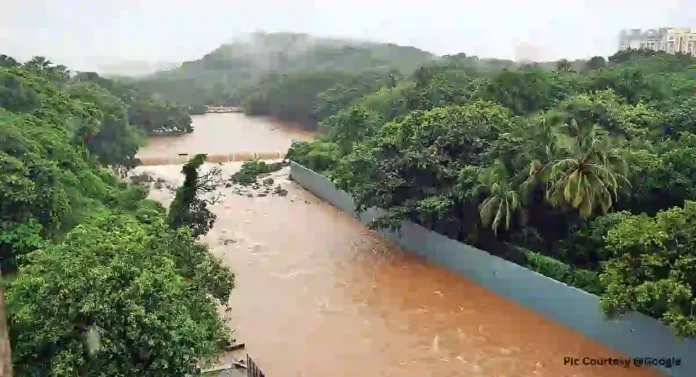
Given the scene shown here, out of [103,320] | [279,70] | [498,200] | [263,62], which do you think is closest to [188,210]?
[498,200]

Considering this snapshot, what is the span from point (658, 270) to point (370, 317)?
5971 millimetres

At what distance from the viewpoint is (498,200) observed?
14.7 m

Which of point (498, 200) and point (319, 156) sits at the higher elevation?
point (498, 200)

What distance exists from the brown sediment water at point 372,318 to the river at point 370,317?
21 millimetres

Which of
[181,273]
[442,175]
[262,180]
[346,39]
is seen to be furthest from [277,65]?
[181,273]

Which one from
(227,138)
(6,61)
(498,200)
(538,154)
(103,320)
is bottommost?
(227,138)

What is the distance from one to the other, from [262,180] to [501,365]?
20.1 metres

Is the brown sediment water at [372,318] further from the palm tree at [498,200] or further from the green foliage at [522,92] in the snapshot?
the green foliage at [522,92]

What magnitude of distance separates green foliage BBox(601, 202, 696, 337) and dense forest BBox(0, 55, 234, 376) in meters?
6.30

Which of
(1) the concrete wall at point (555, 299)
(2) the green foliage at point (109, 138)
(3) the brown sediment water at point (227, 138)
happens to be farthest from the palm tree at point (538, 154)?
(3) the brown sediment water at point (227, 138)

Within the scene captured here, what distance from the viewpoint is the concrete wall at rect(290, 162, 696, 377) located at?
10797 mm

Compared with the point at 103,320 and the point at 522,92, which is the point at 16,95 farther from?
the point at 522,92

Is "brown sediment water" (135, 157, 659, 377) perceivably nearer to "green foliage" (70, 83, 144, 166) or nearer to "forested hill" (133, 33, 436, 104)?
"green foliage" (70, 83, 144, 166)

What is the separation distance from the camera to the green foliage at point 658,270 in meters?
9.73
